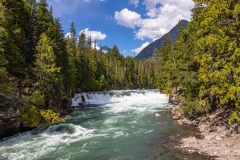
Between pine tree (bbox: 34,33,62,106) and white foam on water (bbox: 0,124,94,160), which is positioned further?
pine tree (bbox: 34,33,62,106)

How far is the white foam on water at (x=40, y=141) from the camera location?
1913 cm

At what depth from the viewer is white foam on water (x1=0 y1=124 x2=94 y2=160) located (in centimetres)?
1913

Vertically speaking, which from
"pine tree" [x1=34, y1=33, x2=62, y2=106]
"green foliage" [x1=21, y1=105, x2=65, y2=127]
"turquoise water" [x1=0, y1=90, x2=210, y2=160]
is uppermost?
"pine tree" [x1=34, y1=33, x2=62, y2=106]

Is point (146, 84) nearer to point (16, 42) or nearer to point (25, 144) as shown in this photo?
point (16, 42)

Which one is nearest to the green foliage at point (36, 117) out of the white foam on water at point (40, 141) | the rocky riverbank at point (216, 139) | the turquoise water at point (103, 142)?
the turquoise water at point (103, 142)

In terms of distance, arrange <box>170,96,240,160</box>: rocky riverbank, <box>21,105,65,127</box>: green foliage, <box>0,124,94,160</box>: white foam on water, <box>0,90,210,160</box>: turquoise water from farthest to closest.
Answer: <box>21,105,65,127</box>: green foliage < <box>0,124,94,160</box>: white foam on water < <box>0,90,210,160</box>: turquoise water < <box>170,96,240,160</box>: rocky riverbank

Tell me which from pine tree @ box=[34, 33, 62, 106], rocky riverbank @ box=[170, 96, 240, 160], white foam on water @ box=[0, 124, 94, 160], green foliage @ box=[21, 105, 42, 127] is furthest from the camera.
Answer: pine tree @ box=[34, 33, 62, 106]

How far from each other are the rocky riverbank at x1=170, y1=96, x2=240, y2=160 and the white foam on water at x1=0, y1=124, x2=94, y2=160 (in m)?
9.48

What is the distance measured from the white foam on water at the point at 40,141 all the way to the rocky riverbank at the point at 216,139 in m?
9.48

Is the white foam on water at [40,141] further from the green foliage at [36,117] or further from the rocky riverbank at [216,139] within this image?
the rocky riverbank at [216,139]

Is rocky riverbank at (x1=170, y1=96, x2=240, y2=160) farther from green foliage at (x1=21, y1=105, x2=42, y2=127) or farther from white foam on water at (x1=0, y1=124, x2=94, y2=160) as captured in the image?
green foliage at (x1=21, y1=105, x2=42, y2=127)

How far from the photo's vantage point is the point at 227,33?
717 inches

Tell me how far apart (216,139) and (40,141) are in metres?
13.8

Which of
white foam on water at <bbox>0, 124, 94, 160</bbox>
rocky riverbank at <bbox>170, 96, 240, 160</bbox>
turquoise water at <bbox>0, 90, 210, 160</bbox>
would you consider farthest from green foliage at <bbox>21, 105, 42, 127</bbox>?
rocky riverbank at <bbox>170, 96, 240, 160</bbox>
